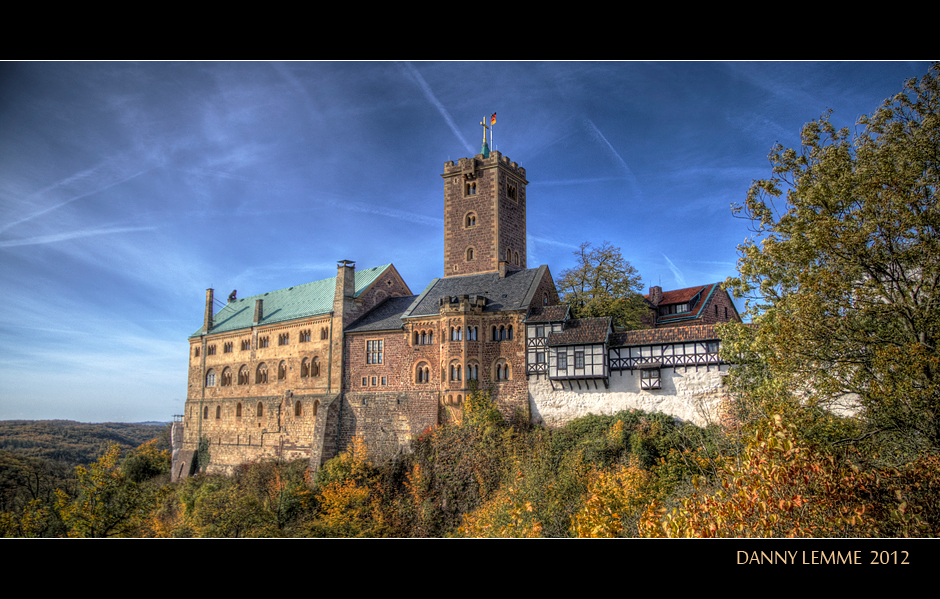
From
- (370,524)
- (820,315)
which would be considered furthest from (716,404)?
(370,524)

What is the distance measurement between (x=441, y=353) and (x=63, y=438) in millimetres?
17206

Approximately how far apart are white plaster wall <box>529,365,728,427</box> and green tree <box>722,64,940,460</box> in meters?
11.9

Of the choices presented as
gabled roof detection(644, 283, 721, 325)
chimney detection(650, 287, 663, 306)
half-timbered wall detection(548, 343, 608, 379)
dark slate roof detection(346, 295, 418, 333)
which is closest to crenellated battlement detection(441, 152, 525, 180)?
dark slate roof detection(346, 295, 418, 333)

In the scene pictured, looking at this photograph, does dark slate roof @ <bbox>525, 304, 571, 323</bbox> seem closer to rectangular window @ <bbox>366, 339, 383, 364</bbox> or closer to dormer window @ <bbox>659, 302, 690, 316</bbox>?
rectangular window @ <bbox>366, 339, 383, 364</bbox>

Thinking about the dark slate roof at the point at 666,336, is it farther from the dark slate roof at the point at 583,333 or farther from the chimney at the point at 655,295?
the chimney at the point at 655,295

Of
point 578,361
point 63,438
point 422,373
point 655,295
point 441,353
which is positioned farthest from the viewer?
point 655,295

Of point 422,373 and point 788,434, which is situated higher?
point 422,373

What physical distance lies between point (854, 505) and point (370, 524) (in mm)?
23588

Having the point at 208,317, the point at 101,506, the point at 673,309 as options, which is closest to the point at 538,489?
the point at 101,506

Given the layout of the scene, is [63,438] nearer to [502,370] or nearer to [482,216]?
[502,370]

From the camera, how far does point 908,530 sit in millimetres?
8945

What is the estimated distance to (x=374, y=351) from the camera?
3534 centimetres

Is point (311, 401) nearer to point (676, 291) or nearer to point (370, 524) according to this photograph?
point (370, 524)
